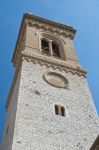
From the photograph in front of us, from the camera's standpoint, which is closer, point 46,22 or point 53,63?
point 53,63

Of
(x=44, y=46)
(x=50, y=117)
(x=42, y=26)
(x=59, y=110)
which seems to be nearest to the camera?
(x=50, y=117)

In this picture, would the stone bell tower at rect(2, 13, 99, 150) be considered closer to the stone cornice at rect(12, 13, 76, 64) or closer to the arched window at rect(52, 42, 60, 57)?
the arched window at rect(52, 42, 60, 57)

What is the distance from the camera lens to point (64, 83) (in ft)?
75.4

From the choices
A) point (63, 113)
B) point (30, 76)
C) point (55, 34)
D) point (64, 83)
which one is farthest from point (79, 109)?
point (55, 34)

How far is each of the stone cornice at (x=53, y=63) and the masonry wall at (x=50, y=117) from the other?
48.8 inches

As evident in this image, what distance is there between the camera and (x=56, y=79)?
23156 millimetres

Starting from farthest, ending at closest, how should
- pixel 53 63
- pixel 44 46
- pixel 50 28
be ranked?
pixel 50 28, pixel 44 46, pixel 53 63

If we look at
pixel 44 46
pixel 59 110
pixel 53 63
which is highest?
pixel 44 46

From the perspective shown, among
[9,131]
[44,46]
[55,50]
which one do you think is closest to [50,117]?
[9,131]

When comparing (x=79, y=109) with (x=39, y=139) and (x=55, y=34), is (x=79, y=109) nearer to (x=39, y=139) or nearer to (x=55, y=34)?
(x=39, y=139)

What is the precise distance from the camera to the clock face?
22.4 metres

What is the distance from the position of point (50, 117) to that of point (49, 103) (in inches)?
54.6

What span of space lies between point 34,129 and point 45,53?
10.9 metres

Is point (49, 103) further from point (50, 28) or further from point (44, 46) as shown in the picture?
point (50, 28)
